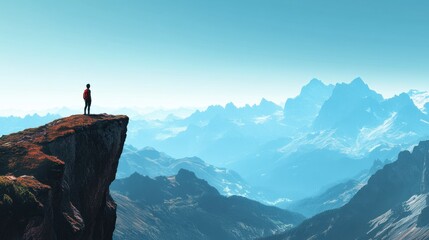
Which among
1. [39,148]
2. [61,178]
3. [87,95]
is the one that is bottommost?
[61,178]

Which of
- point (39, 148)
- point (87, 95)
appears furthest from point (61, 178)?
point (87, 95)

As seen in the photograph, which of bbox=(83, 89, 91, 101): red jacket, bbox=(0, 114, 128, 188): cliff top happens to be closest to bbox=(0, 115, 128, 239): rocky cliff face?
bbox=(0, 114, 128, 188): cliff top

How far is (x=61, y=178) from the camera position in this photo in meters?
39.8

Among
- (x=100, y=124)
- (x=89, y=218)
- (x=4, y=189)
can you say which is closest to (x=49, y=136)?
(x=100, y=124)

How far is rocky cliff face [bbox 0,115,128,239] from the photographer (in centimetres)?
3300

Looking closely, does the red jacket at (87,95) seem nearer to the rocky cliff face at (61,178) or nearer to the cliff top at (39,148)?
the cliff top at (39,148)

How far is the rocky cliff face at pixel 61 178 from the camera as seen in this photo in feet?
108

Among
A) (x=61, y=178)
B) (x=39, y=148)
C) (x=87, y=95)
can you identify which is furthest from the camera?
(x=87, y=95)

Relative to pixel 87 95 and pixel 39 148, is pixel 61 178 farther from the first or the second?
pixel 87 95

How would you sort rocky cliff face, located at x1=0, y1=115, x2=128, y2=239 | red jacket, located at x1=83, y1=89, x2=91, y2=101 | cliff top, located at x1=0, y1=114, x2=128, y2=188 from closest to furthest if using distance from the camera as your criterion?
rocky cliff face, located at x1=0, y1=115, x2=128, y2=239
cliff top, located at x1=0, y1=114, x2=128, y2=188
red jacket, located at x1=83, y1=89, x2=91, y2=101

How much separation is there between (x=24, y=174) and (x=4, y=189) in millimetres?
5858

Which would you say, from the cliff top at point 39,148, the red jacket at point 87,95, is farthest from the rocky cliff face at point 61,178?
the red jacket at point 87,95

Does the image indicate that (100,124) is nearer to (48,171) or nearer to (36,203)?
(48,171)

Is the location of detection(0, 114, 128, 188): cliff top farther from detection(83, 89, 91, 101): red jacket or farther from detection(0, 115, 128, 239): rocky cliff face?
detection(83, 89, 91, 101): red jacket
